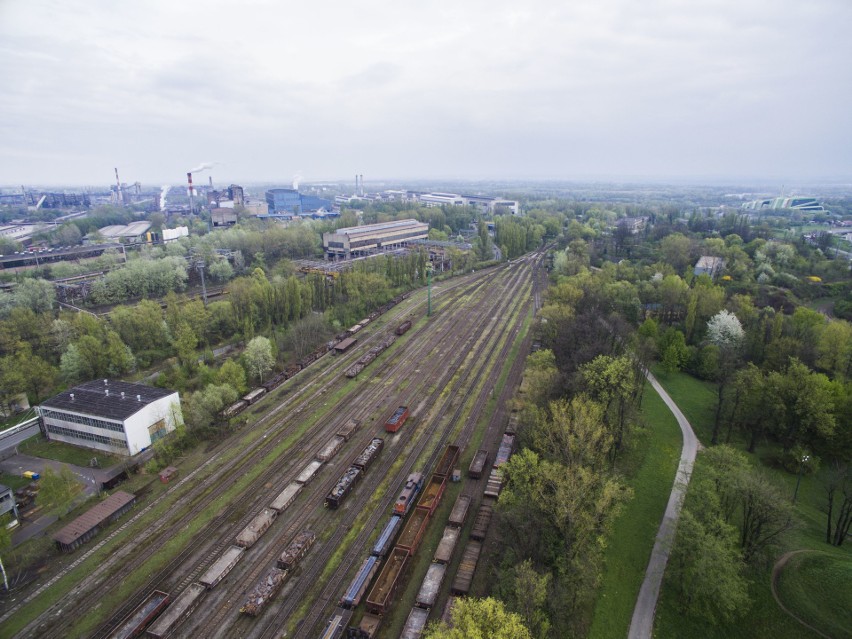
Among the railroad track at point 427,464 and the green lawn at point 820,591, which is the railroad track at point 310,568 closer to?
the railroad track at point 427,464

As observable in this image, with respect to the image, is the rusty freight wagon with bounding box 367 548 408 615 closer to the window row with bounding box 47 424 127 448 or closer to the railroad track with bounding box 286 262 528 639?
the railroad track with bounding box 286 262 528 639

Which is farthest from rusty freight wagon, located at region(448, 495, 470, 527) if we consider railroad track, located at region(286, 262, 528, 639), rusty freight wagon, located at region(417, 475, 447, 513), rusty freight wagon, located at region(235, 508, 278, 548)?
rusty freight wagon, located at region(235, 508, 278, 548)

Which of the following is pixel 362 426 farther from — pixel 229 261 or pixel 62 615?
pixel 229 261

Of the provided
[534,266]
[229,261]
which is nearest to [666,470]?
[534,266]

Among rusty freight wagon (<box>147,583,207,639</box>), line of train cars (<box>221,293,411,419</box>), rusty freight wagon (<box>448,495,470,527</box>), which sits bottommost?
rusty freight wagon (<box>147,583,207,639</box>)

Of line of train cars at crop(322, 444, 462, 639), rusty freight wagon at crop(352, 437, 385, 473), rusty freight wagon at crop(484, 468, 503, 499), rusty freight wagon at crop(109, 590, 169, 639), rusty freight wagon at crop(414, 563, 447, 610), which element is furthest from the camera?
rusty freight wagon at crop(352, 437, 385, 473)

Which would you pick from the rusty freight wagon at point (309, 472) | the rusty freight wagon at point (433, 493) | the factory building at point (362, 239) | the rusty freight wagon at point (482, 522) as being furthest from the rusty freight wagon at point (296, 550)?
the factory building at point (362, 239)
